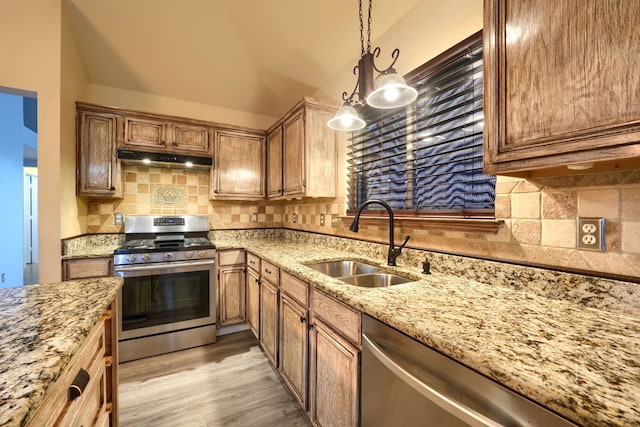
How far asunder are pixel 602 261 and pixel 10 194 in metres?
6.36

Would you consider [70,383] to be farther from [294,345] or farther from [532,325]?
[532,325]

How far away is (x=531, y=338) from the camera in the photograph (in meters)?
0.70

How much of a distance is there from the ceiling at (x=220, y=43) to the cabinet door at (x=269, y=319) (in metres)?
1.82

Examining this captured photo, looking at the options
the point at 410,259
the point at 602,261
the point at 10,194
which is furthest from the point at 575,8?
the point at 10,194

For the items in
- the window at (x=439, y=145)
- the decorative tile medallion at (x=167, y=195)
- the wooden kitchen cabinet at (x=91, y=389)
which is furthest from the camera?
the decorative tile medallion at (x=167, y=195)

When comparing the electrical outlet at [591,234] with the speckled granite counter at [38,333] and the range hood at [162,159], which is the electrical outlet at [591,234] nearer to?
the speckled granite counter at [38,333]

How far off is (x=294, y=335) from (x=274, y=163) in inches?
73.3

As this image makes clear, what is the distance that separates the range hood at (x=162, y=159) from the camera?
2.40 metres

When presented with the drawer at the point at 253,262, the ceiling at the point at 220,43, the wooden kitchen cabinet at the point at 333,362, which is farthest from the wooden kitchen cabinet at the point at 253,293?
the ceiling at the point at 220,43

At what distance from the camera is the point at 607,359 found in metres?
0.60

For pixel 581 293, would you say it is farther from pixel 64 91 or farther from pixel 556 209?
pixel 64 91

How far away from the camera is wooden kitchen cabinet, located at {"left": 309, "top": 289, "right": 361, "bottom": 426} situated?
3.58 ft

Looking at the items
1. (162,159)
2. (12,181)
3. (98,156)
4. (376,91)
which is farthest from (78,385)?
(12,181)

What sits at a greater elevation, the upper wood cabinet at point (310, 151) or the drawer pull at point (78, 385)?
the upper wood cabinet at point (310, 151)
